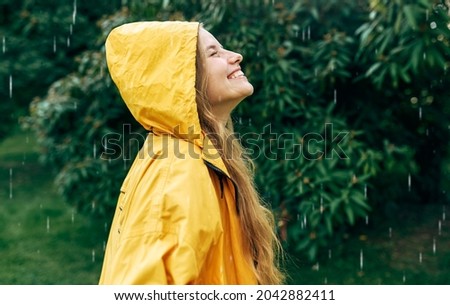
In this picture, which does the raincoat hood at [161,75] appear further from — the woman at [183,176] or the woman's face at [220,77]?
the woman's face at [220,77]

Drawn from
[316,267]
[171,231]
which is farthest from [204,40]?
[316,267]

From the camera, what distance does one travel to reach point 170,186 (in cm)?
207


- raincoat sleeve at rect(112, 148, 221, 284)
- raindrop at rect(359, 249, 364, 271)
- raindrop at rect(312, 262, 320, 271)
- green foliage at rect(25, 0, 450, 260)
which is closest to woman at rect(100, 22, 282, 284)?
raincoat sleeve at rect(112, 148, 221, 284)

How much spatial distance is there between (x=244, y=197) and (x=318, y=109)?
304cm

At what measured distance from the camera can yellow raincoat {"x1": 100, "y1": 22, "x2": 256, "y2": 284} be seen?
2008 millimetres

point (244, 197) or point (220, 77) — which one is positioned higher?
point (220, 77)

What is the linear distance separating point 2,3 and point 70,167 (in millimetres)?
2516

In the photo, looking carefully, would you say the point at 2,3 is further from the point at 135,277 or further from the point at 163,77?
the point at 135,277

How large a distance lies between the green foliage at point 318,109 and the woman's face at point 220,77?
8.53ft

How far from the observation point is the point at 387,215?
19.9ft

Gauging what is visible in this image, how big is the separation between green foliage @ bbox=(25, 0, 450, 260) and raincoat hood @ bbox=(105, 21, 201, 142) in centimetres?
282

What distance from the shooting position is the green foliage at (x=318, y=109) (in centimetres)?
519

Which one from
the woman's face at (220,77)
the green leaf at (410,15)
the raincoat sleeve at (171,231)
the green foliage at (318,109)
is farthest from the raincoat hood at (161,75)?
the green foliage at (318,109)

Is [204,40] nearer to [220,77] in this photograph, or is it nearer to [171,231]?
[220,77]
